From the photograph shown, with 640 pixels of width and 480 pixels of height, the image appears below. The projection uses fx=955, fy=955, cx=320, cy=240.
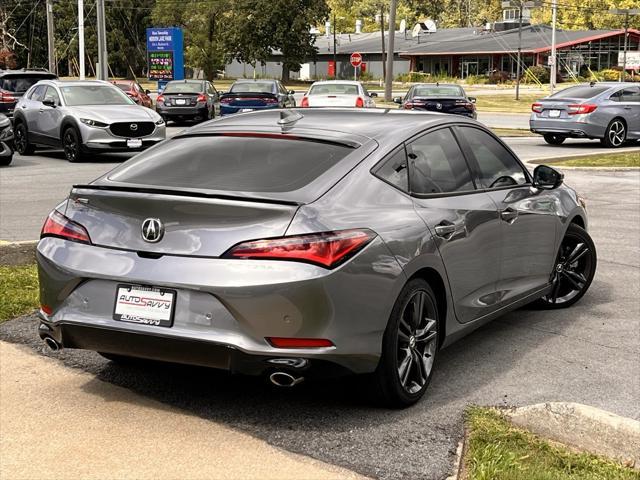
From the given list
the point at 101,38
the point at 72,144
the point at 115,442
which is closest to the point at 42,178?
the point at 72,144

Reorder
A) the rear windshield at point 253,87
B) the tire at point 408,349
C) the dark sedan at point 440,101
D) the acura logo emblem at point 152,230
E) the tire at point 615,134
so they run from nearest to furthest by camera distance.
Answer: the acura logo emblem at point 152,230, the tire at point 408,349, the tire at point 615,134, the dark sedan at point 440,101, the rear windshield at point 253,87

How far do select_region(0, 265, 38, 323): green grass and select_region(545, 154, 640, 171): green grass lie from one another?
12814mm

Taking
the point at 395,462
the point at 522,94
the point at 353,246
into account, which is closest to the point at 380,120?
the point at 353,246

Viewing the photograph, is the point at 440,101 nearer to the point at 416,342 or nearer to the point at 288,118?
the point at 288,118

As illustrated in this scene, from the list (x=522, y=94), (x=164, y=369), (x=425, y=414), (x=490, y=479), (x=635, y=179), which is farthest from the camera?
(x=522, y=94)

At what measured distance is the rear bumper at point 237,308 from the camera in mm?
4410

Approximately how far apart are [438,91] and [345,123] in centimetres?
2329

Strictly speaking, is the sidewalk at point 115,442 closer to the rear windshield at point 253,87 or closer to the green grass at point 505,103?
the rear windshield at point 253,87

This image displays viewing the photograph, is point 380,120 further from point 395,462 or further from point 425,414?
point 395,462

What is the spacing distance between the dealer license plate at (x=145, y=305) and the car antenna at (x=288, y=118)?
1.41 m

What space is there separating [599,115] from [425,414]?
20.8m

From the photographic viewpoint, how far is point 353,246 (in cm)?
459

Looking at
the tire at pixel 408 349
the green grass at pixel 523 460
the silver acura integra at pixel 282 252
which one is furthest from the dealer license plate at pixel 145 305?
the green grass at pixel 523 460

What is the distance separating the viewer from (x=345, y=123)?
5.61m
